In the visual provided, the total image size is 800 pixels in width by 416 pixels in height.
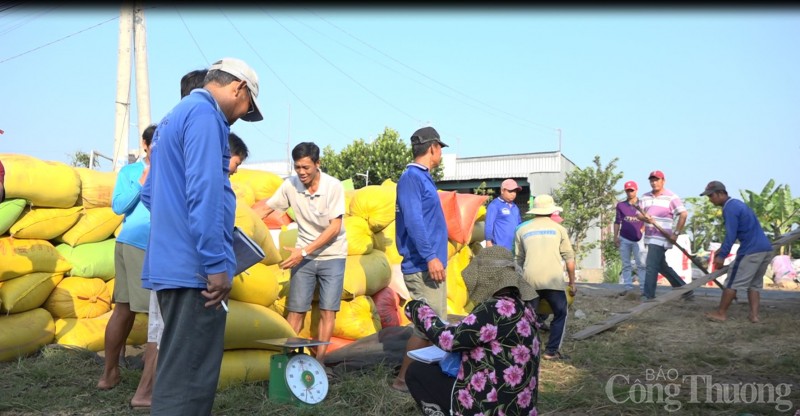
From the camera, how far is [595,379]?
456 centimetres

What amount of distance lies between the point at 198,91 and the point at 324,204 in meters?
2.03

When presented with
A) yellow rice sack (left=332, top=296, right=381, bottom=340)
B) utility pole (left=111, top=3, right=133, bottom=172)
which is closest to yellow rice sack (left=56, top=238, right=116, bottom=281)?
yellow rice sack (left=332, top=296, right=381, bottom=340)

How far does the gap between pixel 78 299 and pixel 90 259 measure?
29 centimetres

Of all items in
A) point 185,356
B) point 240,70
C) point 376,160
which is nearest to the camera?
point 185,356

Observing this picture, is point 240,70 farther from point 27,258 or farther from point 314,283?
point 27,258

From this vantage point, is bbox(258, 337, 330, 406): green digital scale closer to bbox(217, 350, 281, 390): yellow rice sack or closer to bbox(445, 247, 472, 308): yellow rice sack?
bbox(217, 350, 281, 390): yellow rice sack

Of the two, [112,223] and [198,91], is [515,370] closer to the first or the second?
[198,91]

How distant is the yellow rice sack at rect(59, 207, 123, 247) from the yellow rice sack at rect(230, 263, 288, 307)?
4.36 feet

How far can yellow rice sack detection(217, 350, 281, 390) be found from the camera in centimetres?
391

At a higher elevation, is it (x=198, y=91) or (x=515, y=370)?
(x=198, y=91)

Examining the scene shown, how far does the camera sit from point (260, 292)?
13.9 ft

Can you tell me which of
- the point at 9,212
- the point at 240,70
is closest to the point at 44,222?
the point at 9,212

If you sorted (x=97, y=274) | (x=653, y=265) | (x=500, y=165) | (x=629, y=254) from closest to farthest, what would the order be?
1. (x=97, y=274)
2. (x=653, y=265)
3. (x=629, y=254)
4. (x=500, y=165)

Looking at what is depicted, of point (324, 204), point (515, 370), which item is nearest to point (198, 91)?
point (515, 370)
